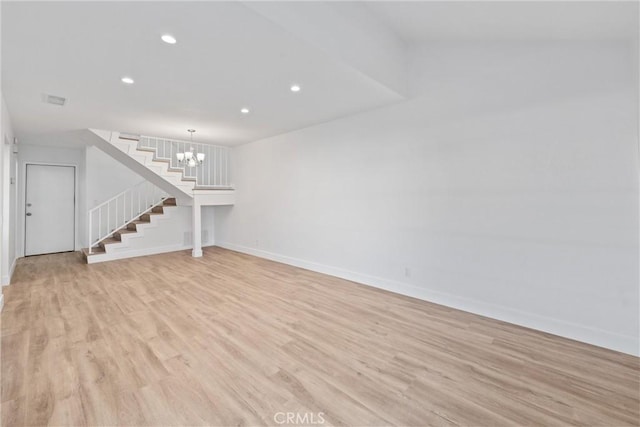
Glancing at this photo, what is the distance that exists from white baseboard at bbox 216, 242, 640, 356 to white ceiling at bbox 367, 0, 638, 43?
2547 mm

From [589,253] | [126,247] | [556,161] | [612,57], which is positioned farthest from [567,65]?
[126,247]

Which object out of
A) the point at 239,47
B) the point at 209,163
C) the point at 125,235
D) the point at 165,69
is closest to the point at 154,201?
the point at 125,235

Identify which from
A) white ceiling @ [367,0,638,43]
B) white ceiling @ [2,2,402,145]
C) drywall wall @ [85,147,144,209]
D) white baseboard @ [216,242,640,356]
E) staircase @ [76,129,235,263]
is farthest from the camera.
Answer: drywall wall @ [85,147,144,209]

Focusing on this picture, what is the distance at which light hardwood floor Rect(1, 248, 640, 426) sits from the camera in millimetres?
1737

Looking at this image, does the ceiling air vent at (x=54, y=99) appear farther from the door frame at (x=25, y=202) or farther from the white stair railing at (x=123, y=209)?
the door frame at (x=25, y=202)

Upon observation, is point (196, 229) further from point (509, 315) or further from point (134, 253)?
point (509, 315)

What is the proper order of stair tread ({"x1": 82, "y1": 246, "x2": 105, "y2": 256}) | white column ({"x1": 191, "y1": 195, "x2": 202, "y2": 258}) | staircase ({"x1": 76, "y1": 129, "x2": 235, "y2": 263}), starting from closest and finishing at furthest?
staircase ({"x1": 76, "y1": 129, "x2": 235, "y2": 263}) → stair tread ({"x1": 82, "y1": 246, "x2": 105, "y2": 256}) → white column ({"x1": 191, "y1": 195, "x2": 202, "y2": 258})

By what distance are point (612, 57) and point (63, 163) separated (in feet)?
31.7

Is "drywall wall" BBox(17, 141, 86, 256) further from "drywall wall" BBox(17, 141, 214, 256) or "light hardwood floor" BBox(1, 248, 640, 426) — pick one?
"light hardwood floor" BBox(1, 248, 640, 426)

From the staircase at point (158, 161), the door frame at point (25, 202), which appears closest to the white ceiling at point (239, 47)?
the staircase at point (158, 161)

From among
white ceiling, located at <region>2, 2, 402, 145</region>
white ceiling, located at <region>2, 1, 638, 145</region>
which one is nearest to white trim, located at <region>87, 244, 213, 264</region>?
white ceiling, located at <region>2, 2, 402, 145</region>

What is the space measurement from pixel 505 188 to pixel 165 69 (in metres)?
3.69

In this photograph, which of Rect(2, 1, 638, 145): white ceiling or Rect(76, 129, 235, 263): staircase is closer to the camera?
Rect(2, 1, 638, 145): white ceiling

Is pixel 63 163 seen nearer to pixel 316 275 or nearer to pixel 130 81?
pixel 130 81
